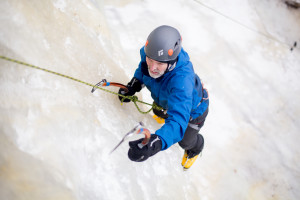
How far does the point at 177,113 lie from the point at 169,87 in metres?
0.35

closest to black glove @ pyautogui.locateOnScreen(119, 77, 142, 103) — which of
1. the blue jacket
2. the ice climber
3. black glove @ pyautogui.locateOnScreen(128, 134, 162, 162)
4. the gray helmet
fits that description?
the ice climber

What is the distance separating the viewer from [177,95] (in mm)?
2205

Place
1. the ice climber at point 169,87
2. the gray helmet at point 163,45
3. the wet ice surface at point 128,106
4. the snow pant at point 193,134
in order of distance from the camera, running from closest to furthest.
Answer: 1. the wet ice surface at point 128,106
2. the ice climber at point 169,87
3. the gray helmet at point 163,45
4. the snow pant at point 193,134

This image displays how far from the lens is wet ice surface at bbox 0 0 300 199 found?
1897mm

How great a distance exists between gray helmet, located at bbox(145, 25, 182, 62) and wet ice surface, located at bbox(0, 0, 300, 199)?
893 mm

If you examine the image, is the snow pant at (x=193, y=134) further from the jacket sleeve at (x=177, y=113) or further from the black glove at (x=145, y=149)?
the black glove at (x=145, y=149)

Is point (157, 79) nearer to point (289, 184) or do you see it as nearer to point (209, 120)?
point (209, 120)

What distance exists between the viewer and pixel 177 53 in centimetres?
244

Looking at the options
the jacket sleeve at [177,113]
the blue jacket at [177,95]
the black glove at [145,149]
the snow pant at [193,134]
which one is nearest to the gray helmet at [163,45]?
the blue jacket at [177,95]

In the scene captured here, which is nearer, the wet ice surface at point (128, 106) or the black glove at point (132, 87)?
the wet ice surface at point (128, 106)

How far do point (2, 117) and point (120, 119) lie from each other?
1.33 m

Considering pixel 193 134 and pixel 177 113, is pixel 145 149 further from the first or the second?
pixel 193 134

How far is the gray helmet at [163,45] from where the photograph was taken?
2344 mm

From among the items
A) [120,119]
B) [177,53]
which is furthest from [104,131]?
[177,53]
